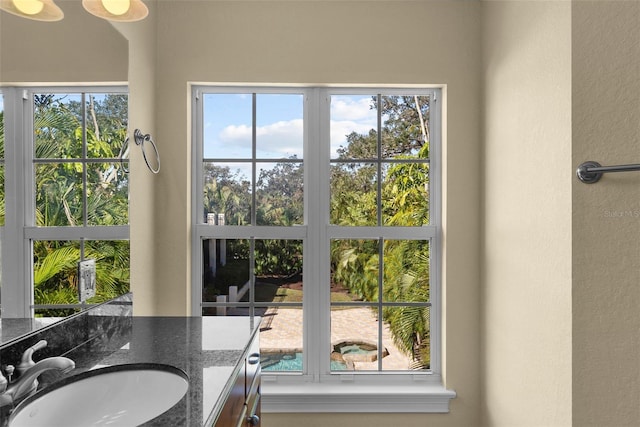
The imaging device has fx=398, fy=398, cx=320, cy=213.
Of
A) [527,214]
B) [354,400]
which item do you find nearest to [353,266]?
[354,400]

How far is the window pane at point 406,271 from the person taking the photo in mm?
2066

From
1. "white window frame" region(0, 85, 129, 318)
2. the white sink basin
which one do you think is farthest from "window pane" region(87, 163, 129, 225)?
the white sink basin

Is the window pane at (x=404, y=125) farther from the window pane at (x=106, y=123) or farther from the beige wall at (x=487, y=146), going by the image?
the window pane at (x=106, y=123)

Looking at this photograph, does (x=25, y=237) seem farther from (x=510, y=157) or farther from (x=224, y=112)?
(x=510, y=157)

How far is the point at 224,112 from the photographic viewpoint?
2.07m

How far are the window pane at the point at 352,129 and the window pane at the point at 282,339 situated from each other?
0.87m

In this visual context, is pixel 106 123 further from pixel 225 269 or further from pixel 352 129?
pixel 352 129

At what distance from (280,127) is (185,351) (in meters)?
1.25

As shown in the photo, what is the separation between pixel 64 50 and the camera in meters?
1.20

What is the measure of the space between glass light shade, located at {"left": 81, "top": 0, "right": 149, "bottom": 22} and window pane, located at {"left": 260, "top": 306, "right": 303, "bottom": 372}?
4.69 ft

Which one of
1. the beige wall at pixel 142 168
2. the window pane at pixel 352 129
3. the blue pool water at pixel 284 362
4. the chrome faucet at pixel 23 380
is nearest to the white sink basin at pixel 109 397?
the chrome faucet at pixel 23 380

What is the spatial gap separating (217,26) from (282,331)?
1555 mm
